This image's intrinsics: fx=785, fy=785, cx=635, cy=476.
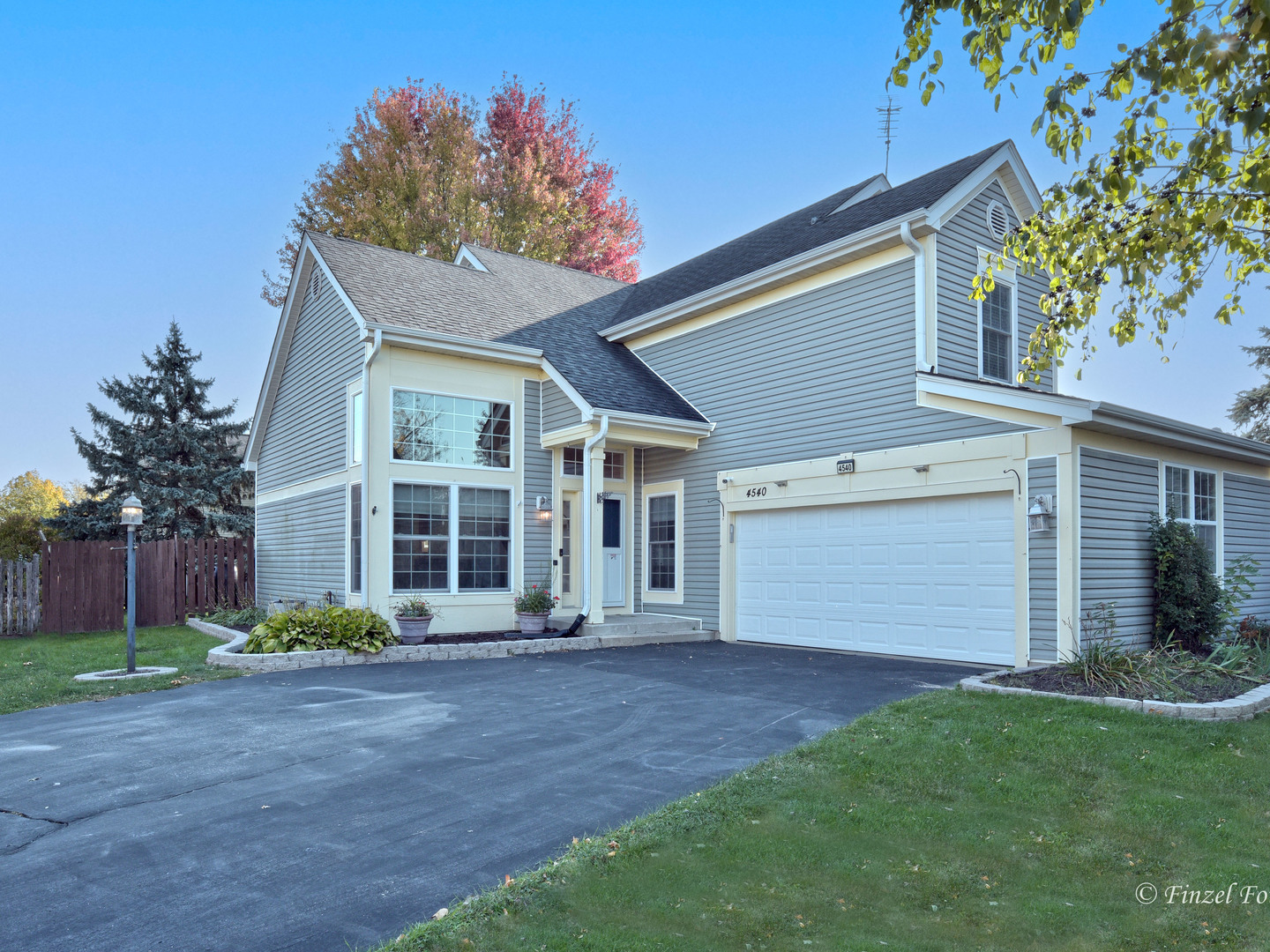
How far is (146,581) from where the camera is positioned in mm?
15898

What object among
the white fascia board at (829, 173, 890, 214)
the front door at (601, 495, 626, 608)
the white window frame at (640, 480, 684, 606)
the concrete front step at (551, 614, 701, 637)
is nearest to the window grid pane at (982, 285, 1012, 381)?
the white fascia board at (829, 173, 890, 214)

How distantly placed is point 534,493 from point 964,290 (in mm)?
7298

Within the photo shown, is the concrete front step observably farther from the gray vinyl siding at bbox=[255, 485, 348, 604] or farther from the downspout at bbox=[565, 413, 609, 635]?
the gray vinyl siding at bbox=[255, 485, 348, 604]

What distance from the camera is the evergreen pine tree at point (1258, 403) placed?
77.9ft

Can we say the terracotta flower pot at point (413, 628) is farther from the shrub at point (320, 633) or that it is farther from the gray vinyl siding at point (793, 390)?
the gray vinyl siding at point (793, 390)

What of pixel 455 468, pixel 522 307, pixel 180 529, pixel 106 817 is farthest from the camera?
pixel 180 529

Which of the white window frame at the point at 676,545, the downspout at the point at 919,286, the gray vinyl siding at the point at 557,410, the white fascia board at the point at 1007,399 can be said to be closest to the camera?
the white fascia board at the point at 1007,399

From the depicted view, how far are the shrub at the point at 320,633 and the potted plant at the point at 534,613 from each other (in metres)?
2.10

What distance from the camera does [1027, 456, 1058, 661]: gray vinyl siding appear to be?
877 centimetres

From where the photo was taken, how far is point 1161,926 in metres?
3.05

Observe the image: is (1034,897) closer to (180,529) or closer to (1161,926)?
(1161,926)

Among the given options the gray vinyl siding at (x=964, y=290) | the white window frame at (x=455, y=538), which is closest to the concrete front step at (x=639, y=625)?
the white window frame at (x=455, y=538)

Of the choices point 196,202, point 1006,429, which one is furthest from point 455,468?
point 196,202

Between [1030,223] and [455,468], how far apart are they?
8.91 m
